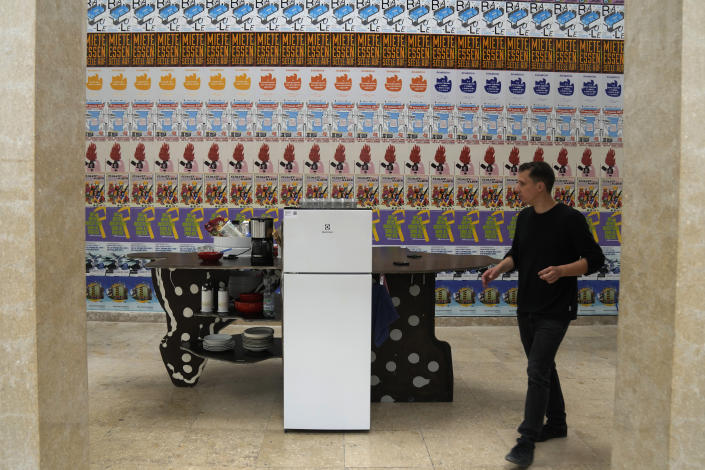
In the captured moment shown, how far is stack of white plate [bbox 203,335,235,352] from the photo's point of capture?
13.1 feet

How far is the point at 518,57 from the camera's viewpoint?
6.43m

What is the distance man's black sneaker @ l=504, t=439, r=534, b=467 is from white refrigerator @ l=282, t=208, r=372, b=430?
0.93 meters

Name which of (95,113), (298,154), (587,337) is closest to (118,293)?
(95,113)

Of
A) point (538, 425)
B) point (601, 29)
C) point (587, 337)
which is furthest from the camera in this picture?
point (601, 29)

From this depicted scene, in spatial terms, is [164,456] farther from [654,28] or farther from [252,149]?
[252,149]

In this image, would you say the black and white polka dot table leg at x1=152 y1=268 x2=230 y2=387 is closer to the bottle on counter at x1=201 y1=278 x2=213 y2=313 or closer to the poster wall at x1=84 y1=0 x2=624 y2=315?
the bottle on counter at x1=201 y1=278 x2=213 y2=313

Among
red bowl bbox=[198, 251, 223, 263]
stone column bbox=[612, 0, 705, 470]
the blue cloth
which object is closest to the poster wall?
red bowl bbox=[198, 251, 223, 263]

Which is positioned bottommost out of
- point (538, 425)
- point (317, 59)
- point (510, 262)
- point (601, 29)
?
point (538, 425)

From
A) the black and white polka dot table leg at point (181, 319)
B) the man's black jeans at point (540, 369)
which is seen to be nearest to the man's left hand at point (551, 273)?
the man's black jeans at point (540, 369)

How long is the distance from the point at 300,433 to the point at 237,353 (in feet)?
2.93

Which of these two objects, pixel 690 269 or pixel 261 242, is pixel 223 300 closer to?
pixel 261 242

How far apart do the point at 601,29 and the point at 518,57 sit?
3.52 feet

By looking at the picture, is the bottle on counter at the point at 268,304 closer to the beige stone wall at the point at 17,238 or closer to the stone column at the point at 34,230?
the stone column at the point at 34,230

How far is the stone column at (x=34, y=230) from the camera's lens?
5.27ft
